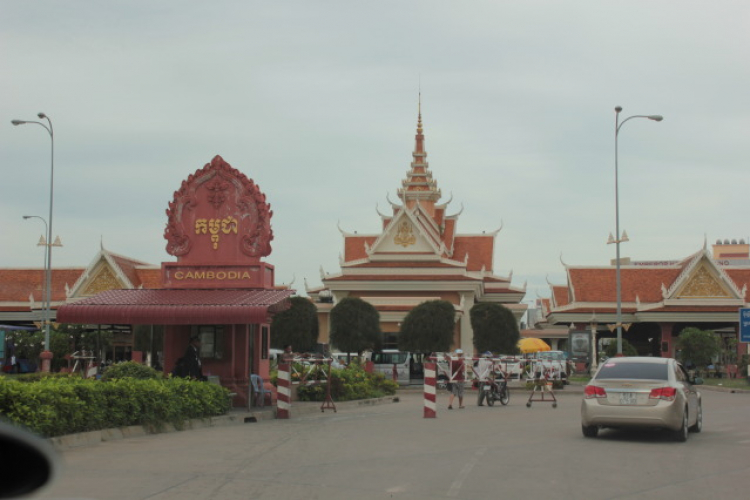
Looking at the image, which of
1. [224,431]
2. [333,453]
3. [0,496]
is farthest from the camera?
[224,431]

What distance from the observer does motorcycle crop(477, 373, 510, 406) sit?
87.1ft

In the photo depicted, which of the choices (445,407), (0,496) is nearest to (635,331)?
(445,407)

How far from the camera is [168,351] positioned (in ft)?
74.3

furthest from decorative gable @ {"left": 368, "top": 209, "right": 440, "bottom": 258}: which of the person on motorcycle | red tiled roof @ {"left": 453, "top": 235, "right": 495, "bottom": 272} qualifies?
the person on motorcycle

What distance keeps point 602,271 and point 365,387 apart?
4116 centimetres

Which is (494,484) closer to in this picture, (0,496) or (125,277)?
(0,496)

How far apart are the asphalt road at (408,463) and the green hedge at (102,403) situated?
52 cm

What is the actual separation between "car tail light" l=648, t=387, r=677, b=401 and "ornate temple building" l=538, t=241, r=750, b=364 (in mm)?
46816

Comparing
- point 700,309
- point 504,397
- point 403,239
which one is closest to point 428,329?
point 403,239

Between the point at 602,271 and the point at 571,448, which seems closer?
the point at 571,448

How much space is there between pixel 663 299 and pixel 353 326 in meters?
22.8

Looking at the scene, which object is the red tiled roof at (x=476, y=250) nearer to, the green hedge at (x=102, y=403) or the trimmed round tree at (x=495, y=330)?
the trimmed round tree at (x=495, y=330)

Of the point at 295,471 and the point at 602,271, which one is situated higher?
the point at 602,271

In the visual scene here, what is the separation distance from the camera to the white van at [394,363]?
150 ft
